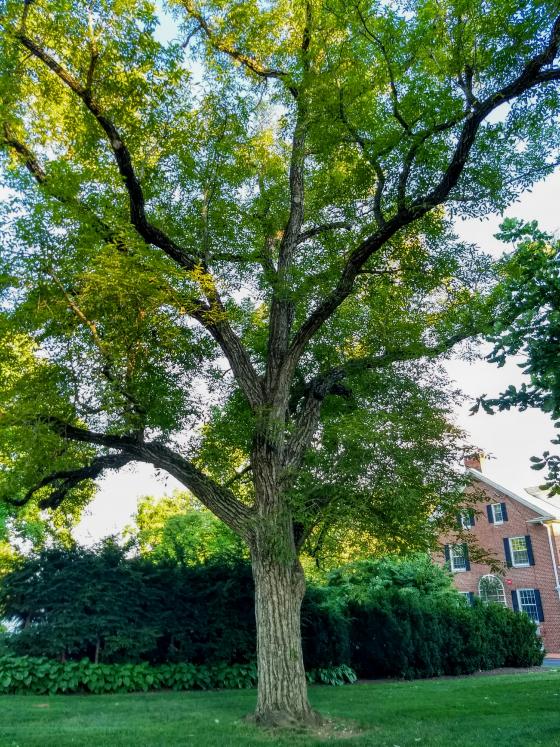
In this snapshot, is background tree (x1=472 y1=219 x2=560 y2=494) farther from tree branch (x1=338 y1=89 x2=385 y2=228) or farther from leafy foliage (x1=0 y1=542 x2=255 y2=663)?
leafy foliage (x1=0 y1=542 x2=255 y2=663)

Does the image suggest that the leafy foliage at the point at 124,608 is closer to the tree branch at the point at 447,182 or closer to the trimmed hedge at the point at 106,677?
the trimmed hedge at the point at 106,677

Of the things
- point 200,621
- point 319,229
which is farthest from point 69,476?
point 319,229

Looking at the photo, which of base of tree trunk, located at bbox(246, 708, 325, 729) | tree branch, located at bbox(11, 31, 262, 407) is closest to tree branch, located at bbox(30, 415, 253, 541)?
tree branch, located at bbox(11, 31, 262, 407)

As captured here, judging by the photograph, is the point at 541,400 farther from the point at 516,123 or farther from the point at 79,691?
the point at 79,691

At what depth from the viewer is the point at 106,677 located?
10984mm

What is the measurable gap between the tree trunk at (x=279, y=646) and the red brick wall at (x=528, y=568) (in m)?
18.9

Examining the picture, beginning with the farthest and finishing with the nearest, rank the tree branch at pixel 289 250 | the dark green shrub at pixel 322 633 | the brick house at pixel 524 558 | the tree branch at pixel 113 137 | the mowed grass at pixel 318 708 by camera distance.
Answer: the brick house at pixel 524 558
the dark green shrub at pixel 322 633
the tree branch at pixel 289 250
the tree branch at pixel 113 137
the mowed grass at pixel 318 708

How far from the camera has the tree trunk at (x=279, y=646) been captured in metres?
7.84

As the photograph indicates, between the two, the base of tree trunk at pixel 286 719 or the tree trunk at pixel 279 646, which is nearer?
the base of tree trunk at pixel 286 719

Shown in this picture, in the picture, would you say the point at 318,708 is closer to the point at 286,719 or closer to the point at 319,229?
the point at 286,719

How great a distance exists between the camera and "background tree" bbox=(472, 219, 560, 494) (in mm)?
3242

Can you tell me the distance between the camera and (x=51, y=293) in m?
8.49

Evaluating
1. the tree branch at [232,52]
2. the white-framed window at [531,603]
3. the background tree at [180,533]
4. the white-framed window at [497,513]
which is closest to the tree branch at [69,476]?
the background tree at [180,533]

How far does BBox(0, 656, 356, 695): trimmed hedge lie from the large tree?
2.89 m
